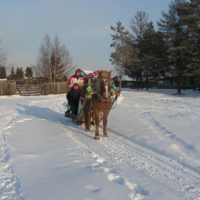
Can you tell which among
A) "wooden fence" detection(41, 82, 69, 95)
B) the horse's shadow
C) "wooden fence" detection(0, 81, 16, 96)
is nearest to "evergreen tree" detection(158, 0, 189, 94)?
"wooden fence" detection(41, 82, 69, 95)

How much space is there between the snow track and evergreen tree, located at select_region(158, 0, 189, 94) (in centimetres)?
2275

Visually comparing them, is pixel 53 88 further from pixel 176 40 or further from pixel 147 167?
pixel 147 167

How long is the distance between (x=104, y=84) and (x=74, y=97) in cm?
317

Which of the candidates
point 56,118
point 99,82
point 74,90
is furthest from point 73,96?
point 99,82

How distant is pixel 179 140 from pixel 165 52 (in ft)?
86.3

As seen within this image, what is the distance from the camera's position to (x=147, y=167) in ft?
12.6

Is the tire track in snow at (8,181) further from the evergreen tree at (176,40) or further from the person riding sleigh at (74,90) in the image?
the evergreen tree at (176,40)

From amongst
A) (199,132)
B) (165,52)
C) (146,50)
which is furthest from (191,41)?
(199,132)

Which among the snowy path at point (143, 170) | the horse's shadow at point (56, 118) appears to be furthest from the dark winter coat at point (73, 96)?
the snowy path at point (143, 170)

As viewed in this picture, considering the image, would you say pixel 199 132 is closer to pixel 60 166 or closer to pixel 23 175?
pixel 60 166

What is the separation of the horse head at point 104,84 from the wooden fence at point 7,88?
23762 mm

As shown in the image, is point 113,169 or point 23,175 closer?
point 23,175

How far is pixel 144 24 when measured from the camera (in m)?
39.5

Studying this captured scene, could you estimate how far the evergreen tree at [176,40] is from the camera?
24.9 metres
